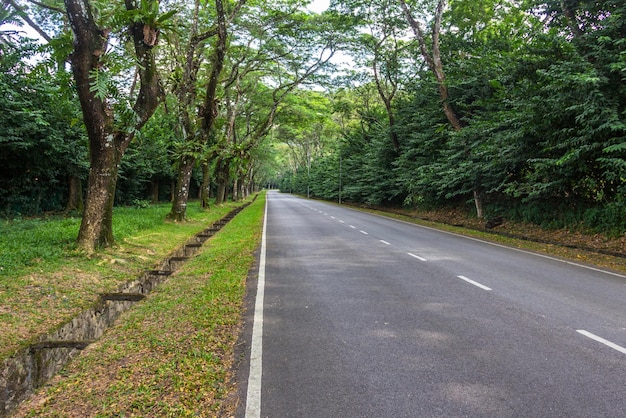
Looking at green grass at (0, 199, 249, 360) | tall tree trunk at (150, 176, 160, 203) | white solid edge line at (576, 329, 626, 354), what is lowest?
green grass at (0, 199, 249, 360)

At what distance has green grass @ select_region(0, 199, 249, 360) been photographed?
555 centimetres

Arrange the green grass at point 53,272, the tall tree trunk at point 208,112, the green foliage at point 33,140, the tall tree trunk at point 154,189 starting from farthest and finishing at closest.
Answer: the tall tree trunk at point 154,189
the green foliage at point 33,140
the tall tree trunk at point 208,112
the green grass at point 53,272

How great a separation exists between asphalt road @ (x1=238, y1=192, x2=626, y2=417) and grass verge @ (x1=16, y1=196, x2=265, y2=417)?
429 millimetres

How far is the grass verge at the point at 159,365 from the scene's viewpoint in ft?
11.3

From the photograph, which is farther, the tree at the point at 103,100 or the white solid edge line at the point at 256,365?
the tree at the point at 103,100

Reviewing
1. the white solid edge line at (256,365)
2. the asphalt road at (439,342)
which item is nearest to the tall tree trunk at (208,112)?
the asphalt road at (439,342)

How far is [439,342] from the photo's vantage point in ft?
15.8

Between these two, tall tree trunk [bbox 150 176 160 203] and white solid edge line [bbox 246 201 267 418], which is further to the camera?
tall tree trunk [bbox 150 176 160 203]

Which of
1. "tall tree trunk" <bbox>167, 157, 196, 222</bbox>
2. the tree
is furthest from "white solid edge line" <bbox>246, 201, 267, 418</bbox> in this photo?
"tall tree trunk" <bbox>167, 157, 196, 222</bbox>

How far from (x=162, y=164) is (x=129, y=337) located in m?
27.9

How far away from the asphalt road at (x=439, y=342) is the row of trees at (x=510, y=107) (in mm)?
5515

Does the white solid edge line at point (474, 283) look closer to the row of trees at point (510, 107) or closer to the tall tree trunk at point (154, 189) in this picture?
the row of trees at point (510, 107)

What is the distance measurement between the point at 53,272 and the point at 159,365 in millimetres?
4851

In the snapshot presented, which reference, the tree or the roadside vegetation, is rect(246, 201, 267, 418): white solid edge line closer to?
the roadside vegetation
